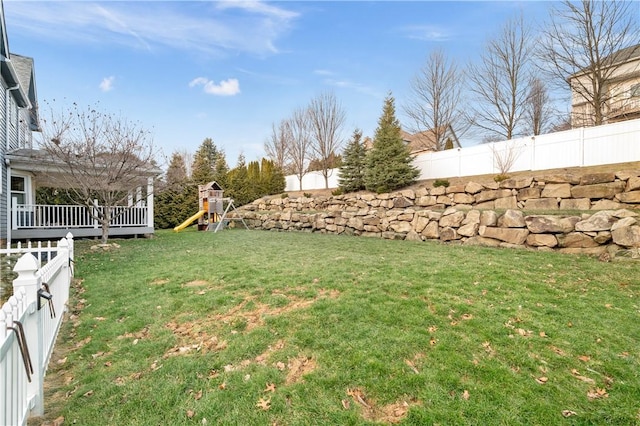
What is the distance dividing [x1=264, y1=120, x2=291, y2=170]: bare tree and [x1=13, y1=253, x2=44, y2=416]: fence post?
1054 inches

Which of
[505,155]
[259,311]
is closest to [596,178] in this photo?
[505,155]

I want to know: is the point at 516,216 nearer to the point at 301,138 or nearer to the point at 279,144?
the point at 301,138

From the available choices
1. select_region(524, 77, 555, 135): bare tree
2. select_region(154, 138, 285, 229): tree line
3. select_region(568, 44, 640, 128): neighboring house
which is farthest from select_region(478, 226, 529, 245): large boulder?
select_region(524, 77, 555, 135): bare tree

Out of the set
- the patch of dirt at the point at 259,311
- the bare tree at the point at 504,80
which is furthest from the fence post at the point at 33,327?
the bare tree at the point at 504,80

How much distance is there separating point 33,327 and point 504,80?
22040 mm

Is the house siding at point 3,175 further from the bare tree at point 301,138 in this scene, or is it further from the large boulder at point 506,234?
the bare tree at point 301,138

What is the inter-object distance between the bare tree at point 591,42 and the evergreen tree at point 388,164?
26.1 ft

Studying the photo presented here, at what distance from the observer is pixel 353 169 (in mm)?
17766

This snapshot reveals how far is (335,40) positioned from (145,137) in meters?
8.25

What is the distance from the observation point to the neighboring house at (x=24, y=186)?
11.0 m

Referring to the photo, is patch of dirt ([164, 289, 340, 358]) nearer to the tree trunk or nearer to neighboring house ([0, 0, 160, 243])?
the tree trunk

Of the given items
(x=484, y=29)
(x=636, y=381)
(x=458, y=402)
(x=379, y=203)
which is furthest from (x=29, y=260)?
(x=484, y=29)

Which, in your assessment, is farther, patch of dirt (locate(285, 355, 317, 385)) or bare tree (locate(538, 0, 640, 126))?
bare tree (locate(538, 0, 640, 126))

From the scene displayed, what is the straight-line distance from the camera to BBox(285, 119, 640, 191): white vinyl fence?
10.3 metres
